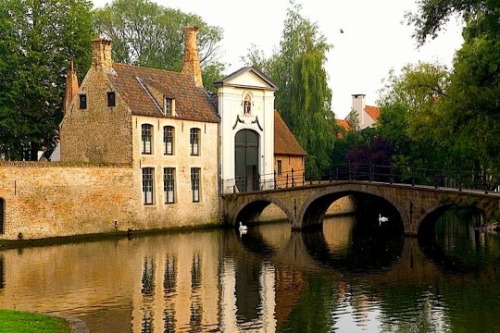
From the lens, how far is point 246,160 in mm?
36406

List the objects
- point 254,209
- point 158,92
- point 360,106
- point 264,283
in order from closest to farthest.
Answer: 1. point 264,283
2. point 158,92
3. point 254,209
4. point 360,106

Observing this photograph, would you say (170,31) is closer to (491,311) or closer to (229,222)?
(229,222)

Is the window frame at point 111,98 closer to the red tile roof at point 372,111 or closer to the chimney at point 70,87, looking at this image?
the chimney at point 70,87

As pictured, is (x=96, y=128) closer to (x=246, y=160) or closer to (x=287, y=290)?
(x=246, y=160)

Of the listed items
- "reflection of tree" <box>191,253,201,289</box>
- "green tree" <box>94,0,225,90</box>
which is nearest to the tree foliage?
"green tree" <box>94,0,225,90</box>

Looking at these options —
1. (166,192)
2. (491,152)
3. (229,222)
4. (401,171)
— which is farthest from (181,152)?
(491,152)

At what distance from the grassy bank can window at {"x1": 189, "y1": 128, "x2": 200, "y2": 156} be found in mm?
21316

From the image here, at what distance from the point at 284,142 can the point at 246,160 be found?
14.0 ft

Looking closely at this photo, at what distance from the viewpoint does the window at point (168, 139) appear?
3259cm

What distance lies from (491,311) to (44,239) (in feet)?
56.6

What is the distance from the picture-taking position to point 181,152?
3325 centimetres

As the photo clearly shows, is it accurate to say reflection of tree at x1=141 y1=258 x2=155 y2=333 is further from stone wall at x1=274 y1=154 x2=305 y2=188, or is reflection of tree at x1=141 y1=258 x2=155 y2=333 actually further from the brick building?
stone wall at x1=274 y1=154 x2=305 y2=188

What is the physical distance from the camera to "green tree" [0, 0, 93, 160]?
35.3 metres

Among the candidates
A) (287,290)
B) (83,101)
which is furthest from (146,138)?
(287,290)
